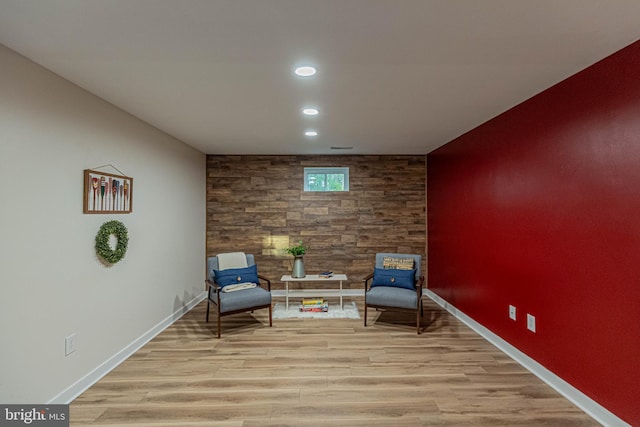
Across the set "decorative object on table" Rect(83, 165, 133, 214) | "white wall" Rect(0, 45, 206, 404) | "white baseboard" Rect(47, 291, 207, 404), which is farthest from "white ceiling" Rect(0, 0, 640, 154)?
"white baseboard" Rect(47, 291, 207, 404)

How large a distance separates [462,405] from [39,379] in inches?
113

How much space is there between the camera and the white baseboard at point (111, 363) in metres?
2.54

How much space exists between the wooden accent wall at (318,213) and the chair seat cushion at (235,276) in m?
1.37

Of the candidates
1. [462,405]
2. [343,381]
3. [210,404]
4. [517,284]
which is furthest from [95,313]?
[517,284]

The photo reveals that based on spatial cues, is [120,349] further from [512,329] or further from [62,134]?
[512,329]

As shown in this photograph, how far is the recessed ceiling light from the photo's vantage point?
2359 mm

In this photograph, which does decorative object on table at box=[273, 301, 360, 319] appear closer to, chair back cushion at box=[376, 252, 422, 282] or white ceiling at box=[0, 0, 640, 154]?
chair back cushion at box=[376, 252, 422, 282]

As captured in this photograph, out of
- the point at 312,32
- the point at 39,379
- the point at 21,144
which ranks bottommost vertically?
the point at 39,379

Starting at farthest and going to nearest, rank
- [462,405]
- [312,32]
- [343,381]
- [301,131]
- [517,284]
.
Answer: [301,131]
[517,284]
[343,381]
[462,405]
[312,32]

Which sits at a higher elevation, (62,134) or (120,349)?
(62,134)

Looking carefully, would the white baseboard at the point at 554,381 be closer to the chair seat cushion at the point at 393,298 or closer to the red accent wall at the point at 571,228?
the red accent wall at the point at 571,228

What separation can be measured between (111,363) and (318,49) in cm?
310

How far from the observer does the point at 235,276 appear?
14.3 feet

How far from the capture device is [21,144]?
2178mm
